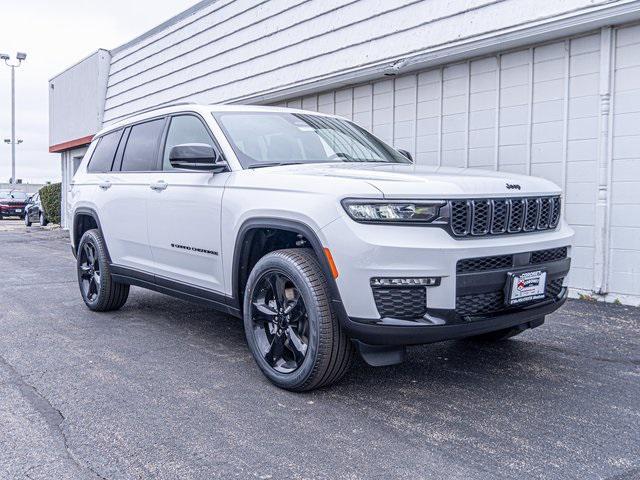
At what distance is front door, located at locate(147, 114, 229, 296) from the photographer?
4.43 metres

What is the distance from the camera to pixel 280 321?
3.89m

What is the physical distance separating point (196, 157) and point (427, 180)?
1590 millimetres

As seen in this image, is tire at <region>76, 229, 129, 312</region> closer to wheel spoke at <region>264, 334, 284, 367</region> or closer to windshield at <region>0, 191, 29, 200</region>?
wheel spoke at <region>264, 334, 284, 367</region>

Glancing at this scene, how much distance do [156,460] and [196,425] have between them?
0.43 m

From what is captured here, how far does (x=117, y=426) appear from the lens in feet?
10.8

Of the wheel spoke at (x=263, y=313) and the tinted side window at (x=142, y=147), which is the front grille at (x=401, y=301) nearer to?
the wheel spoke at (x=263, y=313)

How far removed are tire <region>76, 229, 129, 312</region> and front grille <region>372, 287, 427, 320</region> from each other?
349 cm

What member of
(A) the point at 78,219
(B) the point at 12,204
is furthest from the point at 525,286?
(B) the point at 12,204

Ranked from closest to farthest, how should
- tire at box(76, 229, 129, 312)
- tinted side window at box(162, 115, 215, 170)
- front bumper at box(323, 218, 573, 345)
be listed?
front bumper at box(323, 218, 573, 345)
tinted side window at box(162, 115, 215, 170)
tire at box(76, 229, 129, 312)

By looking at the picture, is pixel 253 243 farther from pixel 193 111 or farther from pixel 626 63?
pixel 626 63

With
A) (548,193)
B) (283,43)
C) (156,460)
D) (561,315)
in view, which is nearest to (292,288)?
(156,460)

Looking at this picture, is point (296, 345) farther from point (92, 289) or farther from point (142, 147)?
point (92, 289)

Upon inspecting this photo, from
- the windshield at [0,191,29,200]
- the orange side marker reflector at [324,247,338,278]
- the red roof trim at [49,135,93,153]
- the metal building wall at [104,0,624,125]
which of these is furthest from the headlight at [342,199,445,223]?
the windshield at [0,191,29,200]

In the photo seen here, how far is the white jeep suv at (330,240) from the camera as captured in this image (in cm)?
334
